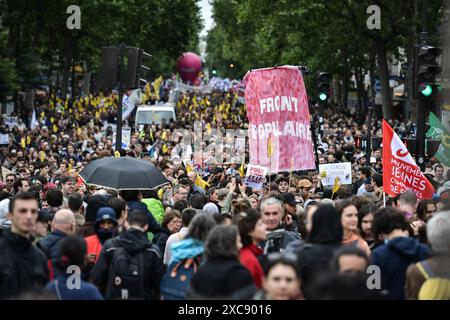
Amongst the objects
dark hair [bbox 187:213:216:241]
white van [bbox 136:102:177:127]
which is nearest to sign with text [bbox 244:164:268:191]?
dark hair [bbox 187:213:216:241]

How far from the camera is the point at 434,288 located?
301 inches

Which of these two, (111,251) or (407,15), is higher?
(407,15)

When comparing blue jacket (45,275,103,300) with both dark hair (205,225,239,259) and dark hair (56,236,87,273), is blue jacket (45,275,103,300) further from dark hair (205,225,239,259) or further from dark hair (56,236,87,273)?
dark hair (205,225,239,259)

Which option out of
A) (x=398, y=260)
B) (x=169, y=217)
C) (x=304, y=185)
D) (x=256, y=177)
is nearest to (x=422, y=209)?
(x=169, y=217)

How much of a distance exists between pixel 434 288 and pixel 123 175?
617cm

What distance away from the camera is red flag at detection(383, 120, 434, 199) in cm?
1391

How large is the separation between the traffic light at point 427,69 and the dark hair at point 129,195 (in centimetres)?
637

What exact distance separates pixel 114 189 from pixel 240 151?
13303mm

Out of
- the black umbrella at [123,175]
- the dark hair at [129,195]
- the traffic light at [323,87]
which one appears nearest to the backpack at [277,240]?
the dark hair at [129,195]

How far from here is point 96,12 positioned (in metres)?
51.0

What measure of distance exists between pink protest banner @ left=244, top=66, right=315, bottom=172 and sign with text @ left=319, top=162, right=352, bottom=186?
5.75 feet

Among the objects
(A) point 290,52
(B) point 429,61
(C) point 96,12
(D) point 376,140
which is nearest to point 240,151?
(D) point 376,140

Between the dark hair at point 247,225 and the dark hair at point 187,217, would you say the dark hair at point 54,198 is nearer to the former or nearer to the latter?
the dark hair at point 187,217

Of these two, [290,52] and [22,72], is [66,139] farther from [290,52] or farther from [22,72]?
[290,52]
